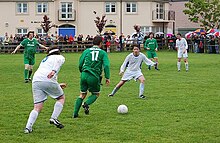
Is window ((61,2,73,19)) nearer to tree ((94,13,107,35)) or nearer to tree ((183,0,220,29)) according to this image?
tree ((94,13,107,35))

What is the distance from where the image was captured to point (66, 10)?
66312 millimetres

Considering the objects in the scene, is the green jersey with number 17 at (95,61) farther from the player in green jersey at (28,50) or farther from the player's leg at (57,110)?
the player in green jersey at (28,50)

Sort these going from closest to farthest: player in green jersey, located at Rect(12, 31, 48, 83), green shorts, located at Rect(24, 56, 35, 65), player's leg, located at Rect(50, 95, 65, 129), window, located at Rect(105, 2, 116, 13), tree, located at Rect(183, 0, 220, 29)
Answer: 1. player's leg, located at Rect(50, 95, 65, 129)
2. player in green jersey, located at Rect(12, 31, 48, 83)
3. green shorts, located at Rect(24, 56, 35, 65)
4. tree, located at Rect(183, 0, 220, 29)
5. window, located at Rect(105, 2, 116, 13)

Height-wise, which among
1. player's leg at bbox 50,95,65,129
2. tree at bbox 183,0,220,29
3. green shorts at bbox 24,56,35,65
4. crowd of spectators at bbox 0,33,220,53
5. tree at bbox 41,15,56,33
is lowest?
player's leg at bbox 50,95,65,129

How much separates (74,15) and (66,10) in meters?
1.31

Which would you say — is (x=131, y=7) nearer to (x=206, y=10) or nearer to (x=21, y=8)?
(x=206, y=10)

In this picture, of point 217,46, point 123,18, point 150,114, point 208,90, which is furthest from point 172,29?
point 150,114

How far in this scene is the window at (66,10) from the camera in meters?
66.1

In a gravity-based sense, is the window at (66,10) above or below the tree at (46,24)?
above

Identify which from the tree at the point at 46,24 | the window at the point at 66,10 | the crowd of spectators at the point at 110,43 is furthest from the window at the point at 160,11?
the crowd of spectators at the point at 110,43

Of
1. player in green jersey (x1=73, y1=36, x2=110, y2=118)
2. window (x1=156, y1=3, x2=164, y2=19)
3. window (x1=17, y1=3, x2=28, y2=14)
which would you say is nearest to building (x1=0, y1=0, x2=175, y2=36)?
window (x1=17, y1=3, x2=28, y2=14)

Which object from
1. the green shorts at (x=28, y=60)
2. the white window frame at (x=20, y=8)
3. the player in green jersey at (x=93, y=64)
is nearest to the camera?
the player in green jersey at (x=93, y=64)

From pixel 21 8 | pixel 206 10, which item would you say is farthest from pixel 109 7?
pixel 206 10

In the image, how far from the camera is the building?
212ft
